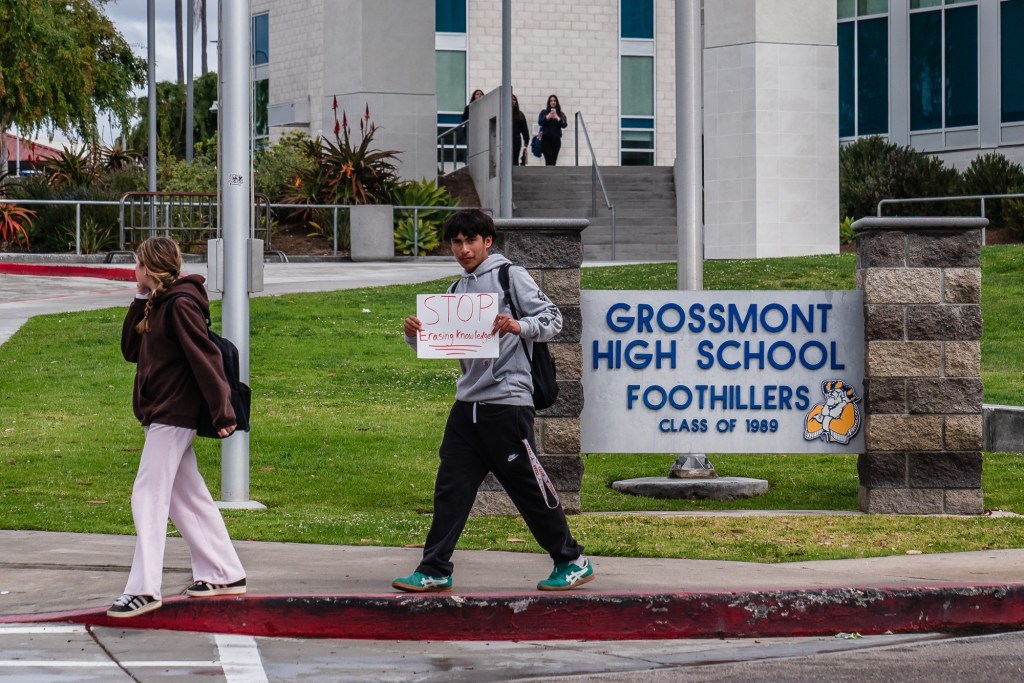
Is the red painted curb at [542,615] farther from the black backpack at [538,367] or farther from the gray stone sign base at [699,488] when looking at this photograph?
the gray stone sign base at [699,488]

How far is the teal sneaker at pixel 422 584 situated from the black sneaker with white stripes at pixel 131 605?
1.14 meters

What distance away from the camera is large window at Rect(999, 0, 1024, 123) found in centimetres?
3678

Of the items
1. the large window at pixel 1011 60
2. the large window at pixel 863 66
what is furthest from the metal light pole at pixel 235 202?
the large window at pixel 863 66

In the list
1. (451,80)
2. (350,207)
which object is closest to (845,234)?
(350,207)

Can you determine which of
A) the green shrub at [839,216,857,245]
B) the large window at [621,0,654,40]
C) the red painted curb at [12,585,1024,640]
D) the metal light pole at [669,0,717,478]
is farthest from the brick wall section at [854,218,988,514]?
the large window at [621,0,654,40]

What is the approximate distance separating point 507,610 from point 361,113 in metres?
30.0

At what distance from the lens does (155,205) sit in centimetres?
2911

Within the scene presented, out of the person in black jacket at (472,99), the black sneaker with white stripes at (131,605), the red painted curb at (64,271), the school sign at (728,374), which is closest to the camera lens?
the black sneaker with white stripes at (131,605)

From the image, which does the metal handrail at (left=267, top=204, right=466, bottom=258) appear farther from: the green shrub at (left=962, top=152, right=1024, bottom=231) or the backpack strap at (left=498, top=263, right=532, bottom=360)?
the backpack strap at (left=498, top=263, right=532, bottom=360)

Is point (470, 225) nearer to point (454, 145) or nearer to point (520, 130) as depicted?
point (520, 130)

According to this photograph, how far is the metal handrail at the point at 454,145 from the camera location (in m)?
41.2

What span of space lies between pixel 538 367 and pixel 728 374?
303cm

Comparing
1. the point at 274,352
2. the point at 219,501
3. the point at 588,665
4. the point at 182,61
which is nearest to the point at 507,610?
the point at 588,665

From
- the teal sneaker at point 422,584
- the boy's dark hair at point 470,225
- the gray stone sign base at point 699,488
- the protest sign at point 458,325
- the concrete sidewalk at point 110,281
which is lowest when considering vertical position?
the teal sneaker at point 422,584
